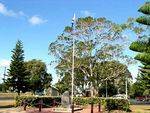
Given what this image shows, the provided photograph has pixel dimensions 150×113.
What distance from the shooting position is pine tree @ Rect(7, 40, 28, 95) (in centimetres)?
7600

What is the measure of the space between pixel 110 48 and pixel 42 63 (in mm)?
61330

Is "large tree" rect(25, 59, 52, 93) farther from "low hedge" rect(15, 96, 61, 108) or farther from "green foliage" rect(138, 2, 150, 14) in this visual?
"green foliage" rect(138, 2, 150, 14)

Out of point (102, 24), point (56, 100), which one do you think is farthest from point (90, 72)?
point (56, 100)

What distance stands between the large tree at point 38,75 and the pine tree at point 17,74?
34321 mm

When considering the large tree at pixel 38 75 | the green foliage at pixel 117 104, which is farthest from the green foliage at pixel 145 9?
the large tree at pixel 38 75

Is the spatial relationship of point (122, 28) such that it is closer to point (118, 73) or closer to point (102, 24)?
point (102, 24)

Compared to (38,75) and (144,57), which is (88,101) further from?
(38,75)

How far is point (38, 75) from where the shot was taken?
380ft

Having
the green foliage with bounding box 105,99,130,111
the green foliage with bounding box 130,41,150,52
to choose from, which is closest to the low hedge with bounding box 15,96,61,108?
the green foliage with bounding box 105,99,130,111

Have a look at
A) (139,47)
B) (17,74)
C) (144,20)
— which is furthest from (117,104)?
(17,74)

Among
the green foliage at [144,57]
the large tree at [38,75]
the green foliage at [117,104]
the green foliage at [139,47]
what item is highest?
the large tree at [38,75]

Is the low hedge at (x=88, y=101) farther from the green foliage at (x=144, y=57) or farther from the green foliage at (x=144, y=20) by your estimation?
the green foliage at (x=144, y=20)

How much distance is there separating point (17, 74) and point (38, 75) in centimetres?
4012

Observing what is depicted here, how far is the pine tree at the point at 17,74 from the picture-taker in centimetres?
7600
